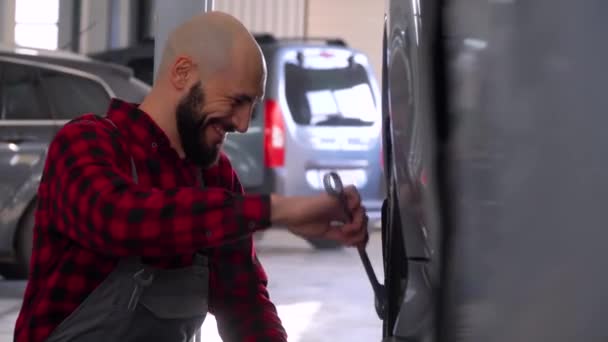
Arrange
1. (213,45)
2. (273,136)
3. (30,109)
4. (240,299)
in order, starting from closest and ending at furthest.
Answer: (213,45)
(240,299)
(30,109)
(273,136)

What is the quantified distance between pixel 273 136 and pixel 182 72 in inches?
323

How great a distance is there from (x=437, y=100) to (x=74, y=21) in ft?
56.1

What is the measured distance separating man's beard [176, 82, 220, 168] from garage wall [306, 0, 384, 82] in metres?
15.6

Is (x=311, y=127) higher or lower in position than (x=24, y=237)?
higher

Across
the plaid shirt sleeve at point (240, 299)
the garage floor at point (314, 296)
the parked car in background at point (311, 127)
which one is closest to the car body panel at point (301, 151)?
the parked car in background at point (311, 127)

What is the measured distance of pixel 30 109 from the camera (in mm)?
8312

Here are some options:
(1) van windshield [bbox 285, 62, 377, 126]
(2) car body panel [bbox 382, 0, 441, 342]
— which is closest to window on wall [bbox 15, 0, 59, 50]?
(1) van windshield [bbox 285, 62, 377, 126]

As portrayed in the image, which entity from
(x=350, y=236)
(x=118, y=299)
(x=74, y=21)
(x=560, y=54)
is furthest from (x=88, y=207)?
(x=74, y=21)

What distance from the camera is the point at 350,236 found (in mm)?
2238

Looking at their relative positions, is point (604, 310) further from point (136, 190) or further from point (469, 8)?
point (136, 190)

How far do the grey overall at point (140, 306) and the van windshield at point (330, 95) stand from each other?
8.34 m

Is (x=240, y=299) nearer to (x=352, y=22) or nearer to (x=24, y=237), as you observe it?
(x=24, y=237)

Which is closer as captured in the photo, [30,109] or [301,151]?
[30,109]

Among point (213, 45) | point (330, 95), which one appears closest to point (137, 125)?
point (213, 45)
